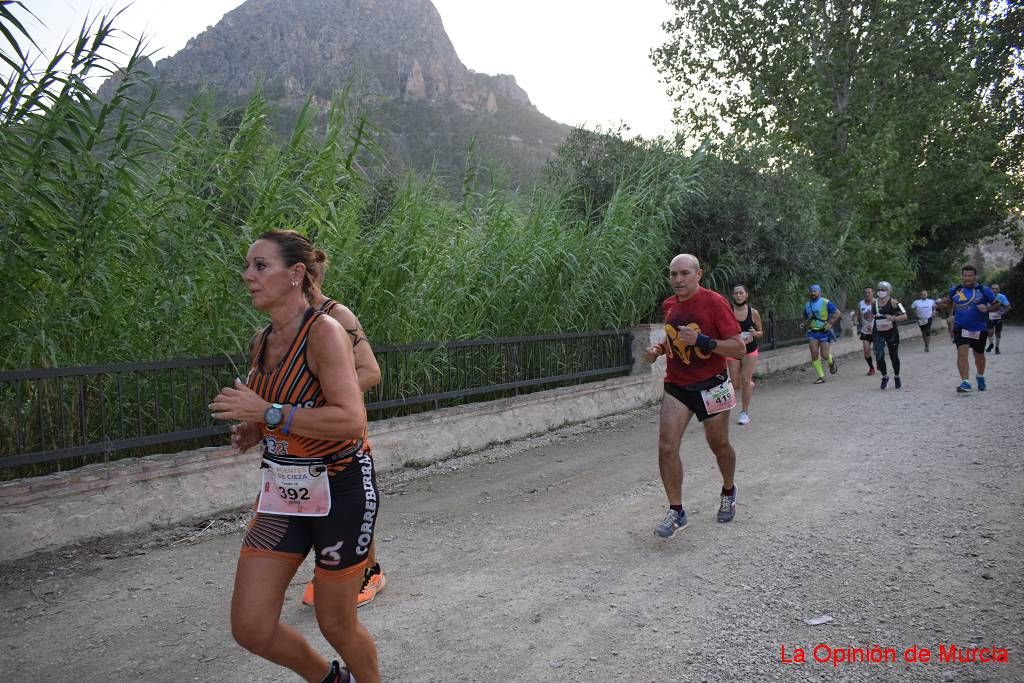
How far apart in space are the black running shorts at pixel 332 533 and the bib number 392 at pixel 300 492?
0.10 ft

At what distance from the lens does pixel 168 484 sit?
5.54 m

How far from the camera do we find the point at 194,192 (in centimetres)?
573

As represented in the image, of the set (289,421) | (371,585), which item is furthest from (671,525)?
(289,421)

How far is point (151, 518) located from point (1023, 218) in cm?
4020

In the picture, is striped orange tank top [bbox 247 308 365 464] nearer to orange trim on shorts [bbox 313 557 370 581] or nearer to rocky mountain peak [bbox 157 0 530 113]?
orange trim on shorts [bbox 313 557 370 581]

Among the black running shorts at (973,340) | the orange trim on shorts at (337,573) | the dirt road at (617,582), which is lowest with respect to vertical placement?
the dirt road at (617,582)

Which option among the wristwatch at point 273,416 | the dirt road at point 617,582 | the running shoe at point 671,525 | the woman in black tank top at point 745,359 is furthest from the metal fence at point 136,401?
the woman in black tank top at point 745,359

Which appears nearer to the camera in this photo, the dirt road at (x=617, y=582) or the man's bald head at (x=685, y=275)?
the dirt road at (x=617, y=582)

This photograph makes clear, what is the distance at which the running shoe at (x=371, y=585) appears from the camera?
415cm

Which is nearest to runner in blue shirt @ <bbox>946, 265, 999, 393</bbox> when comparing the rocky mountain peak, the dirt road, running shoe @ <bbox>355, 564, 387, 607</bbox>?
the dirt road

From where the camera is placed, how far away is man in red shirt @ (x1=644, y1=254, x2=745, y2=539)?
16.8ft

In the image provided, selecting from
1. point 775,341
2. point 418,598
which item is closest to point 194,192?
point 418,598

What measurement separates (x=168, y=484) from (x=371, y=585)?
2173mm

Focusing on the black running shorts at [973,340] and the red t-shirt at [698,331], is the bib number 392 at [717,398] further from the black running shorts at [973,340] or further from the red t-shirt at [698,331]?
the black running shorts at [973,340]
